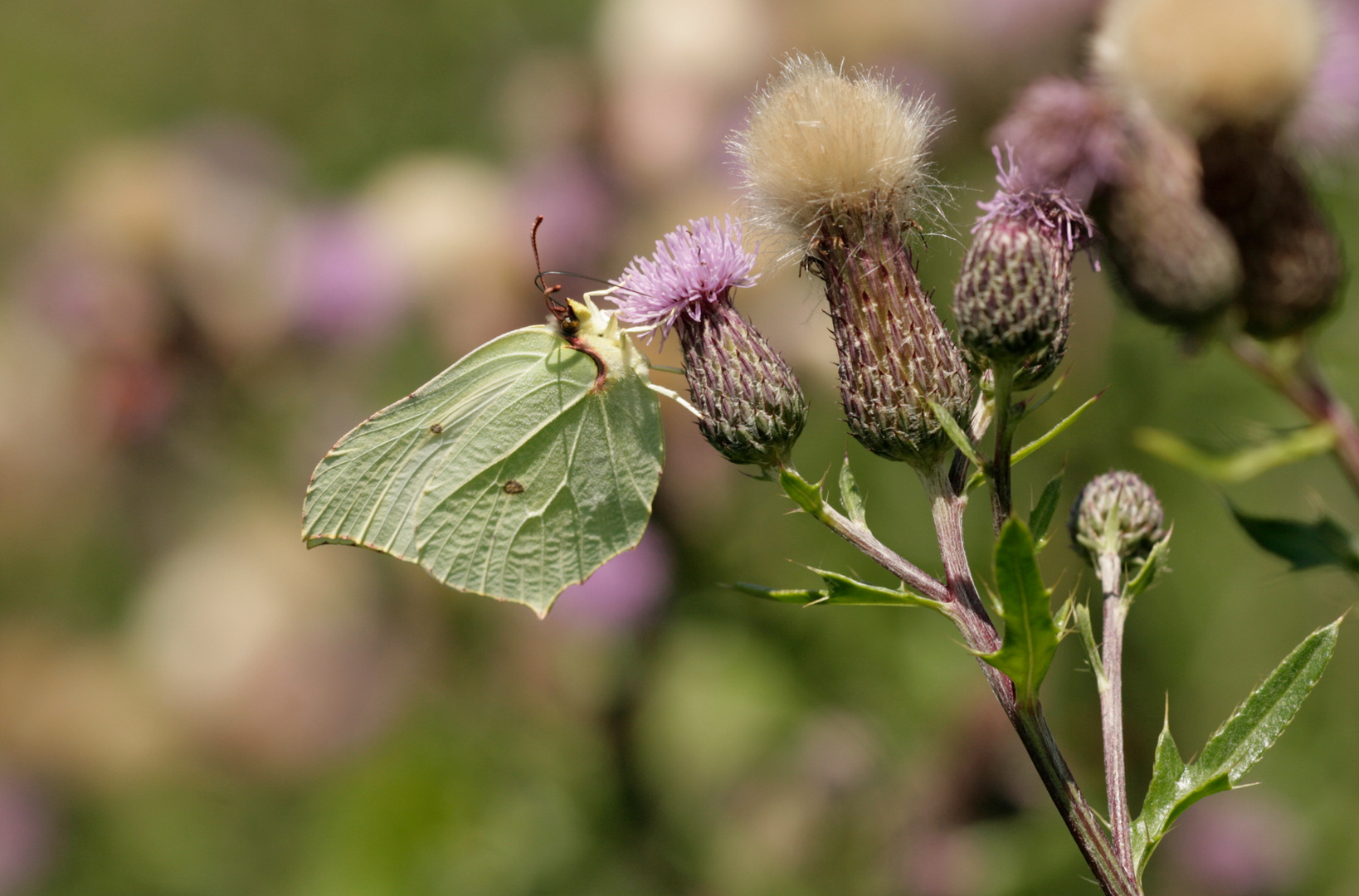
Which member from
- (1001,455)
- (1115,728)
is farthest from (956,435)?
(1115,728)

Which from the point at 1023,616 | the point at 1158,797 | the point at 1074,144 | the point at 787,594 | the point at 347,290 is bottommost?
the point at 1158,797

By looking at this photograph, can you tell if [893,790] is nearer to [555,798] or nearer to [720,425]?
[555,798]

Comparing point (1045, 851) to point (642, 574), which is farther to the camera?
point (642, 574)

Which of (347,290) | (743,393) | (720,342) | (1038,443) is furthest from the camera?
(347,290)

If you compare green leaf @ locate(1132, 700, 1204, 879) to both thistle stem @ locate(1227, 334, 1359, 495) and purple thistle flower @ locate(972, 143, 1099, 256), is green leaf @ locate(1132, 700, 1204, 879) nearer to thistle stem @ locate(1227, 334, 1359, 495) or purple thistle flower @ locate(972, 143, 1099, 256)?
thistle stem @ locate(1227, 334, 1359, 495)

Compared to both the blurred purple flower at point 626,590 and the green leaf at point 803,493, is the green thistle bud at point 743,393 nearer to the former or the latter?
the green leaf at point 803,493

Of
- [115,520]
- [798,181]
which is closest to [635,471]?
[798,181]

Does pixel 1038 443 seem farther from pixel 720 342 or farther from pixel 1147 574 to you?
pixel 720 342
